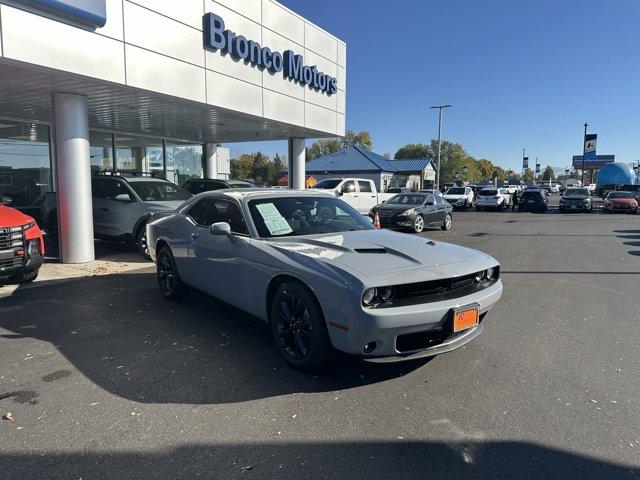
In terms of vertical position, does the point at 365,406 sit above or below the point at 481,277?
below

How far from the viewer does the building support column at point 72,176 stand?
8945 millimetres

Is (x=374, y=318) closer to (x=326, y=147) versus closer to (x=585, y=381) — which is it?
(x=585, y=381)

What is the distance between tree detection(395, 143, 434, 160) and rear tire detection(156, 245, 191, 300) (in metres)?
86.8

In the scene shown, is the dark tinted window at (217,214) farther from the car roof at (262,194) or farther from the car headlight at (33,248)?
the car headlight at (33,248)

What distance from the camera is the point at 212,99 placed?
1098cm

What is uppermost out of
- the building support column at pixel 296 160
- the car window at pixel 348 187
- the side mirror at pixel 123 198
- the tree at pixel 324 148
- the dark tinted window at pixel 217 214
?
the tree at pixel 324 148

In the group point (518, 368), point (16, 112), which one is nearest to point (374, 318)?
point (518, 368)

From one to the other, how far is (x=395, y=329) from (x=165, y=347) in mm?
2491

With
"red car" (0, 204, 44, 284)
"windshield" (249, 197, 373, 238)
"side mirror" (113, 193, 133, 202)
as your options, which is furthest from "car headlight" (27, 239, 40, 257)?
"windshield" (249, 197, 373, 238)

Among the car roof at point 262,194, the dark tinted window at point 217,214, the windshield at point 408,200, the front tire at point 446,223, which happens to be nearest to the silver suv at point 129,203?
the dark tinted window at point 217,214

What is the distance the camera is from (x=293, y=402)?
11.4 feet

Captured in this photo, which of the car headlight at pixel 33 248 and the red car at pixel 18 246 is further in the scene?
the car headlight at pixel 33 248

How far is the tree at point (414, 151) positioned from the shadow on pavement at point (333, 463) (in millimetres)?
89638

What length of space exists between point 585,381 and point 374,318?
6.84ft
